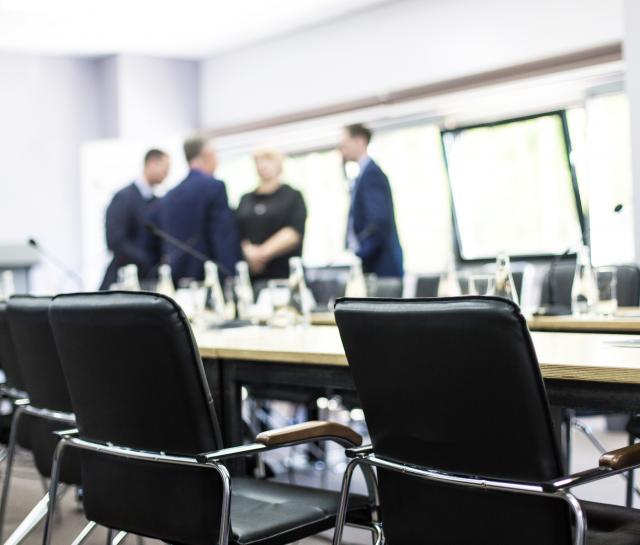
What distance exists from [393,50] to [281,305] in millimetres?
5074

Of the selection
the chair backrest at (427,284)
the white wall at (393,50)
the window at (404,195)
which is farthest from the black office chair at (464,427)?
the window at (404,195)

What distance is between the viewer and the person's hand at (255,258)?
270 inches

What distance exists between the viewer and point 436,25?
7707 mm

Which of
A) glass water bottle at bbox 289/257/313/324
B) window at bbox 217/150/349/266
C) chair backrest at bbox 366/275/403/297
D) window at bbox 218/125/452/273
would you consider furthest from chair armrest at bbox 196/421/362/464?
window at bbox 217/150/349/266

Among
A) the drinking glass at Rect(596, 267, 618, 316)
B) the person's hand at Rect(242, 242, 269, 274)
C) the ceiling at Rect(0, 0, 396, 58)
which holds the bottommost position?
the drinking glass at Rect(596, 267, 618, 316)

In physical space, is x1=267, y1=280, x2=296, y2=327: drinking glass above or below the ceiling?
below

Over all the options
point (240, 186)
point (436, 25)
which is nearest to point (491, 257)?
point (436, 25)

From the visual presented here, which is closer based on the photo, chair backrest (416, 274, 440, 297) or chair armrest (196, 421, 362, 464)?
chair armrest (196, 421, 362, 464)

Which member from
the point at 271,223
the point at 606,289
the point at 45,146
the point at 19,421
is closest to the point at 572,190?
the point at 271,223

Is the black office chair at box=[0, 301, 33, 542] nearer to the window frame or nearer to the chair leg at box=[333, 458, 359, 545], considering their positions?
the chair leg at box=[333, 458, 359, 545]

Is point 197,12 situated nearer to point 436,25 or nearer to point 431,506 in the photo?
point 436,25

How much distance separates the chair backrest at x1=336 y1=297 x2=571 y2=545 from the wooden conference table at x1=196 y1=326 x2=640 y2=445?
276 mm

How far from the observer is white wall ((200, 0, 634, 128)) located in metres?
6.95

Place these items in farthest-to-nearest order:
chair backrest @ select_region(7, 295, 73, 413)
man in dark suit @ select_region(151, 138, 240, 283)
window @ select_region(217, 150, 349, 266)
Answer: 1. window @ select_region(217, 150, 349, 266)
2. man in dark suit @ select_region(151, 138, 240, 283)
3. chair backrest @ select_region(7, 295, 73, 413)
